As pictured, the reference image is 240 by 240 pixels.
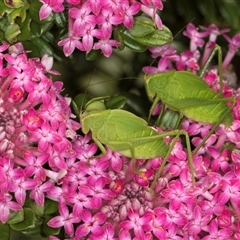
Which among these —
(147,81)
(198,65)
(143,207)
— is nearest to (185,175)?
(143,207)

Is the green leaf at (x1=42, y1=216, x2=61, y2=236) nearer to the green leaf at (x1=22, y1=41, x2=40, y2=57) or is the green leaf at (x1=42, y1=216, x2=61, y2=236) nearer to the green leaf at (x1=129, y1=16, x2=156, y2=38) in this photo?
the green leaf at (x1=22, y1=41, x2=40, y2=57)

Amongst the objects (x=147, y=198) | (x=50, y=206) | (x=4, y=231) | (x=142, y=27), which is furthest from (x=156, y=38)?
(x=4, y=231)

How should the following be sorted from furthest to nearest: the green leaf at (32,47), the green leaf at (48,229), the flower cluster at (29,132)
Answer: the green leaf at (32,47)
the green leaf at (48,229)
the flower cluster at (29,132)

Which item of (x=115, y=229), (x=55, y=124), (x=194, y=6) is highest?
(x=194, y=6)

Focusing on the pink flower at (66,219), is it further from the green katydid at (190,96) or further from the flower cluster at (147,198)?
the green katydid at (190,96)

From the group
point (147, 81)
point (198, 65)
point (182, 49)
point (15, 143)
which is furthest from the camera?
point (182, 49)

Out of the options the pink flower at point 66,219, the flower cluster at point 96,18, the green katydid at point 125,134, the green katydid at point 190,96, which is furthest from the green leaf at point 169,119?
the pink flower at point 66,219

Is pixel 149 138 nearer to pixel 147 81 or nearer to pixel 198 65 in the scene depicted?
pixel 147 81
